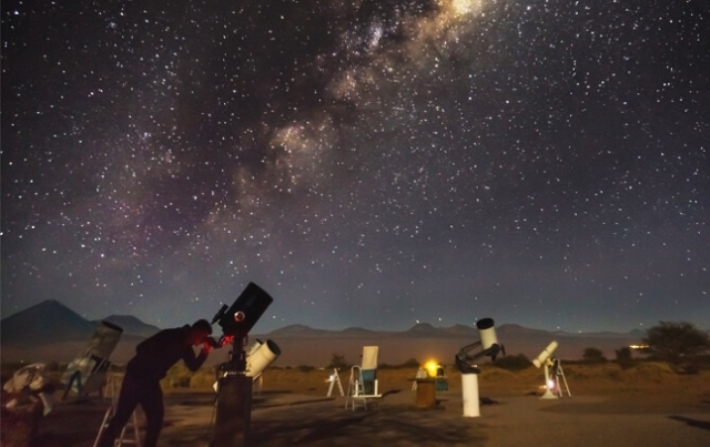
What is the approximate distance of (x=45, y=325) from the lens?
63.3m

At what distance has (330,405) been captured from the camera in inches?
584

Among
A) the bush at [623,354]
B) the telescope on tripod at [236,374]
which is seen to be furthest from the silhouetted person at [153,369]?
the bush at [623,354]

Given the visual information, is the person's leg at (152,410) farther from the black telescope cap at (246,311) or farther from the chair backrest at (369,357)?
the chair backrest at (369,357)

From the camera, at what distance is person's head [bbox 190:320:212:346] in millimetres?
5977

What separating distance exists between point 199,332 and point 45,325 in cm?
6635

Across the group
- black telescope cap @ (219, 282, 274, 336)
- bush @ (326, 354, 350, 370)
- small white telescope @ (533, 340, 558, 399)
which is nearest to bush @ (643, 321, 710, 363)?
bush @ (326, 354, 350, 370)

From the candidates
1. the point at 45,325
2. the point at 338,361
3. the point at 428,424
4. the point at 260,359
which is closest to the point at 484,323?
the point at 428,424

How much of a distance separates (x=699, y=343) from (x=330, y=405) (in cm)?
3186

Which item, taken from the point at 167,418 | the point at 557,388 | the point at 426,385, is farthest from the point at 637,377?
the point at 167,418

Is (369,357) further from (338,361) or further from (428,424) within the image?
(338,361)

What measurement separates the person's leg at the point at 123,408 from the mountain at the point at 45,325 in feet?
145

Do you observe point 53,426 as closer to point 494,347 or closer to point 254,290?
point 254,290

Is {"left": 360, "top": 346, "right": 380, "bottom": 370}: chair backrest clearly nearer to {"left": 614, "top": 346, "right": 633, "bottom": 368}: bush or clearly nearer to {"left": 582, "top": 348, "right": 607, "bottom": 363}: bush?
{"left": 614, "top": 346, "right": 633, "bottom": 368}: bush

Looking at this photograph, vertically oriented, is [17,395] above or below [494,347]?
below
